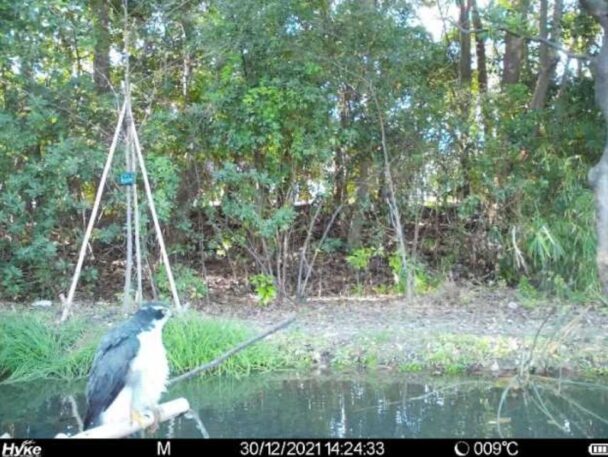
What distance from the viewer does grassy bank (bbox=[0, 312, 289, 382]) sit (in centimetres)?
687

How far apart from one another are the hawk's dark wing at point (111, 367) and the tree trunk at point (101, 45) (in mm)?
5854

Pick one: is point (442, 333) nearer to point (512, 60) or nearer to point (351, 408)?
point (351, 408)

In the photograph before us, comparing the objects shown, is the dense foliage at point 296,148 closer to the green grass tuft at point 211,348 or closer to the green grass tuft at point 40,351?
the green grass tuft at point 40,351

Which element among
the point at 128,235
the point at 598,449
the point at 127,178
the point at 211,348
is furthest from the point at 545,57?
the point at 598,449

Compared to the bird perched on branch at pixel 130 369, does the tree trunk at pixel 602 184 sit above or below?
above

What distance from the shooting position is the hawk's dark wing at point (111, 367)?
4113mm

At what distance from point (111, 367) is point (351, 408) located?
2.57 metres

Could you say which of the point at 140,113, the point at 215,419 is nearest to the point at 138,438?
the point at 215,419

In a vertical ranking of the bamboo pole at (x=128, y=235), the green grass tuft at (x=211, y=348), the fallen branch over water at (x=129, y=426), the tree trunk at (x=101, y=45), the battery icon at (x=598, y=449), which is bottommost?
the battery icon at (x=598, y=449)

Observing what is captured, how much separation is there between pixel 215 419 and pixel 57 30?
18.3ft

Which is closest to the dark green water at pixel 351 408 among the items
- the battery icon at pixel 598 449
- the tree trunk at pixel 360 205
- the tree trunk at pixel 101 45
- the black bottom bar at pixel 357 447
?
the black bottom bar at pixel 357 447

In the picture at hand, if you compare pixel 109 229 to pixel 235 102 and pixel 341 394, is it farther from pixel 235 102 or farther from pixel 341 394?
pixel 341 394

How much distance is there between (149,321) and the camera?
4.23 m

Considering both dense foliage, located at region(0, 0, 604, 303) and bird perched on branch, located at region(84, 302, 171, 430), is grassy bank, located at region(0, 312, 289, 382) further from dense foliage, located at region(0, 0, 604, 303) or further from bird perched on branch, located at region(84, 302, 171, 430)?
bird perched on branch, located at region(84, 302, 171, 430)
